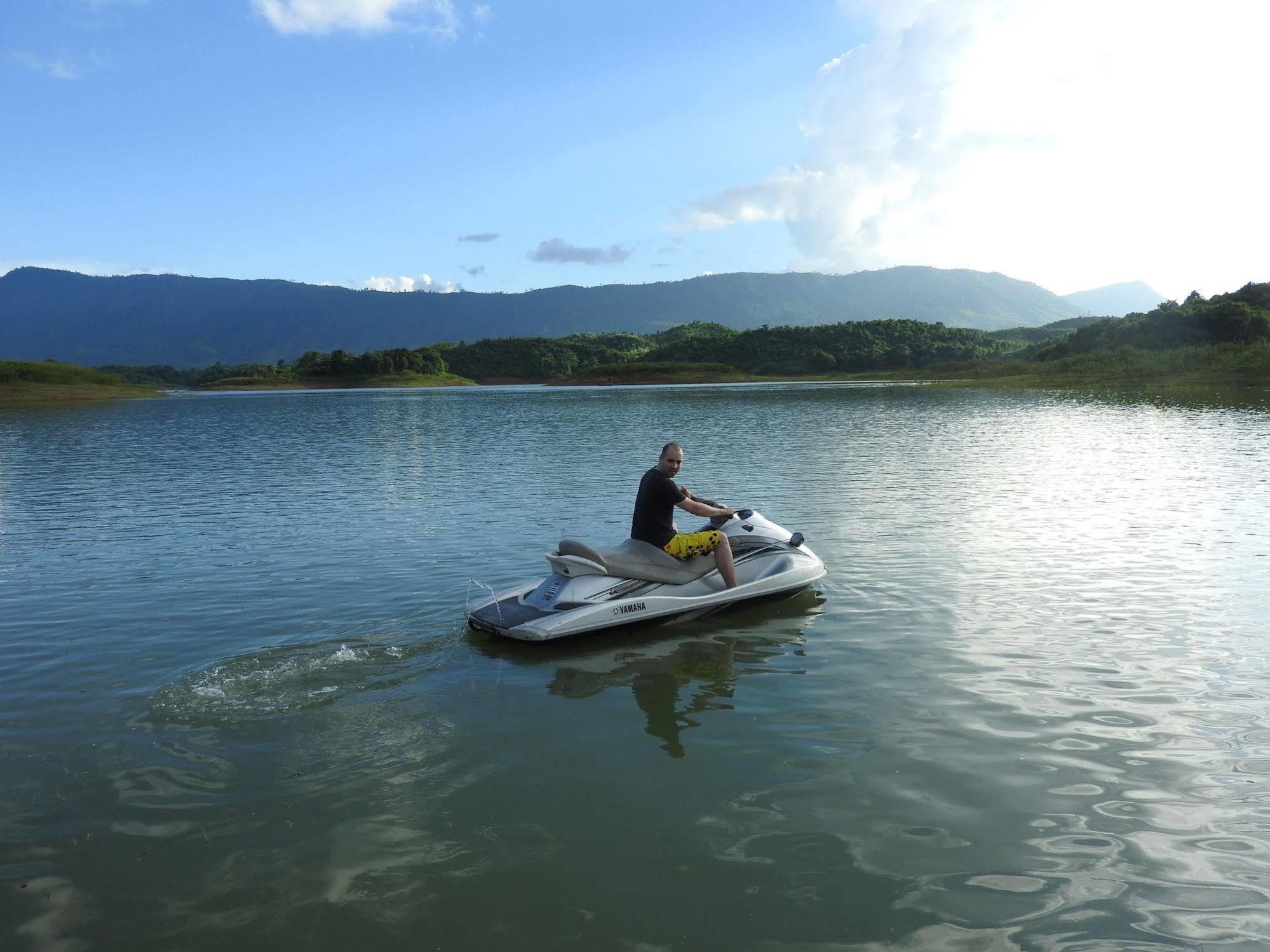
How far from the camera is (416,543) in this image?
15.4 meters

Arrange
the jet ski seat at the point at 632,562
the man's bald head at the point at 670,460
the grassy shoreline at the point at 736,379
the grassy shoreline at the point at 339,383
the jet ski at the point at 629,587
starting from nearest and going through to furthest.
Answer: the jet ski at the point at 629,587 → the jet ski seat at the point at 632,562 → the man's bald head at the point at 670,460 → the grassy shoreline at the point at 736,379 → the grassy shoreline at the point at 339,383

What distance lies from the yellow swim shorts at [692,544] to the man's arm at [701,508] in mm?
253

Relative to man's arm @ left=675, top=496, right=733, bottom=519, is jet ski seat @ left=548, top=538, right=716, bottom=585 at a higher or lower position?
lower

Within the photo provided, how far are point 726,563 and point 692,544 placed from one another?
47 centimetres

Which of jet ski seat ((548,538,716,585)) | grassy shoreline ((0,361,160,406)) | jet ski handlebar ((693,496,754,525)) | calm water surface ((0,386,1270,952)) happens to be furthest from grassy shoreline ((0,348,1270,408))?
jet ski seat ((548,538,716,585))

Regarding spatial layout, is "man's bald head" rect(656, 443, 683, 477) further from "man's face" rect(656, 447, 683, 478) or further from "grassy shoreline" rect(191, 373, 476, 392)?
"grassy shoreline" rect(191, 373, 476, 392)

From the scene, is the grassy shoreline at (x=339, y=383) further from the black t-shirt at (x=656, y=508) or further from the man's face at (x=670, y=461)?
the man's face at (x=670, y=461)

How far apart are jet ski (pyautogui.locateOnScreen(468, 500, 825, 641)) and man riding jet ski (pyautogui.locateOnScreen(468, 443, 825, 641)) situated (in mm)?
11

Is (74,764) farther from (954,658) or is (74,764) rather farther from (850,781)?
(954,658)

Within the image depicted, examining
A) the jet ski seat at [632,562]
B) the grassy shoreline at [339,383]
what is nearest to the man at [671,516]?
the jet ski seat at [632,562]

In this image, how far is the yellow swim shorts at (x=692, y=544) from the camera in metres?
10.8

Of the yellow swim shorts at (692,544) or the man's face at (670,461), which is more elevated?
the man's face at (670,461)

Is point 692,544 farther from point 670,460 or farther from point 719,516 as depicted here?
point 670,460

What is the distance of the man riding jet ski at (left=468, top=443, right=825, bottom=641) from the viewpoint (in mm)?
9750
